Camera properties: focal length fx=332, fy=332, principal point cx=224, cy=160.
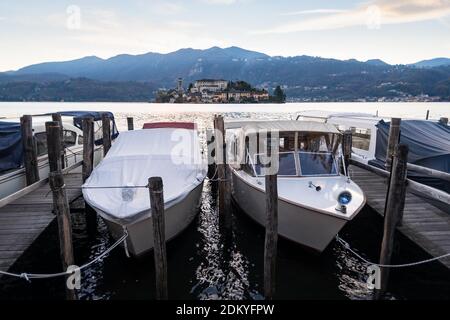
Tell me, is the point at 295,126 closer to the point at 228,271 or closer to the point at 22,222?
the point at 228,271

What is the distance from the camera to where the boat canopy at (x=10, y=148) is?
39.1 feet

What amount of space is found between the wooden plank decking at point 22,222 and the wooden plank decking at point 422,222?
390 inches

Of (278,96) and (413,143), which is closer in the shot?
(413,143)

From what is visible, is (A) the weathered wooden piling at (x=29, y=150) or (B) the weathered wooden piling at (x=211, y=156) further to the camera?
(B) the weathered wooden piling at (x=211, y=156)

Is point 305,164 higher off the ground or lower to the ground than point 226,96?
higher

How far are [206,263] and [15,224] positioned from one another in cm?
544

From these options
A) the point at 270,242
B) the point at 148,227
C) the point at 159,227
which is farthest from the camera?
the point at 148,227

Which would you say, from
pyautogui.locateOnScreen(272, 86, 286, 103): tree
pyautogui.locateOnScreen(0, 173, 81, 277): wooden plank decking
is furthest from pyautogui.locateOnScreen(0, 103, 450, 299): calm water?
pyautogui.locateOnScreen(272, 86, 286, 103): tree

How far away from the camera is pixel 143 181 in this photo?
9.48 meters

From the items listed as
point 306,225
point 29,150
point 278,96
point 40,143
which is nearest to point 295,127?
point 306,225

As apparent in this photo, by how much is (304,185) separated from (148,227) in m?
4.52

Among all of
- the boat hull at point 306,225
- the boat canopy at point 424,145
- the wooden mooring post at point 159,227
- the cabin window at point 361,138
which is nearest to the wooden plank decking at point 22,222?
the wooden mooring post at point 159,227

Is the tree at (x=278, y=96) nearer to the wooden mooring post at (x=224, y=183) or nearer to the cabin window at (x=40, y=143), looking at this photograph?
the cabin window at (x=40, y=143)
